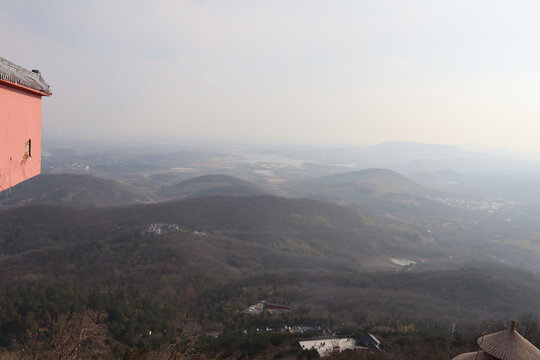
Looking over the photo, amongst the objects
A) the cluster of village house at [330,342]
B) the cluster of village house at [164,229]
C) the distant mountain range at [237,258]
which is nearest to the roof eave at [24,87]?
the cluster of village house at [330,342]

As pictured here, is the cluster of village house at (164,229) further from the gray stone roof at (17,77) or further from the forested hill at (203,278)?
the gray stone roof at (17,77)

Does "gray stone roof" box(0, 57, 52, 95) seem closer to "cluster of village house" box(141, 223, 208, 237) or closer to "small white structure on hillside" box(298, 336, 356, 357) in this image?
"small white structure on hillside" box(298, 336, 356, 357)

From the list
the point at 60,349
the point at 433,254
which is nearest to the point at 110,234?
the point at 60,349

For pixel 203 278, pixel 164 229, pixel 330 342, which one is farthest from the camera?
pixel 164 229

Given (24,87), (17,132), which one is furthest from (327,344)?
(24,87)

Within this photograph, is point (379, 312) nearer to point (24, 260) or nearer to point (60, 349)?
point (60, 349)

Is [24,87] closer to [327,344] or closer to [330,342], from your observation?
[327,344]

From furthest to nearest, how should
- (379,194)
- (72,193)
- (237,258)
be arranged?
1. (379,194)
2. (72,193)
3. (237,258)
